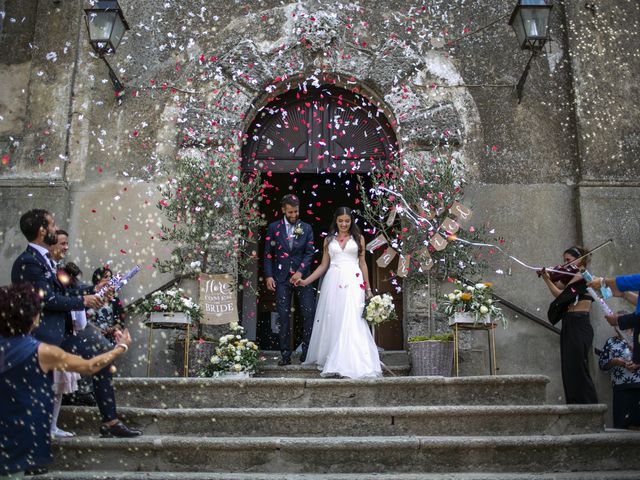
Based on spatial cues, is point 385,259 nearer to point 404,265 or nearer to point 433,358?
point 404,265

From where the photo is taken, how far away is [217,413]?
615cm

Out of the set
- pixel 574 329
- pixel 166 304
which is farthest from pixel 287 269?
pixel 574 329

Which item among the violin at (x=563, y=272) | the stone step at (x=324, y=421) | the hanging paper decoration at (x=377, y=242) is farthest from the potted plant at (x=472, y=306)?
the stone step at (x=324, y=421)

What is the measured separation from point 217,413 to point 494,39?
19.9 ft

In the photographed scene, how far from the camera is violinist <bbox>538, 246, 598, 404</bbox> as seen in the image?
722 cm

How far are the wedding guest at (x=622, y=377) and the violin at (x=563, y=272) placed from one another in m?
0.97

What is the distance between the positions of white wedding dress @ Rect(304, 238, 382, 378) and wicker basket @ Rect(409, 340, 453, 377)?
42 centimetres

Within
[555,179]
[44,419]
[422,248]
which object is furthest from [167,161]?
[44,419]

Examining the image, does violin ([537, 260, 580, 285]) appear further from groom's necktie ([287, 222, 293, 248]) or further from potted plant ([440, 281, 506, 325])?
groom's necktie ([287, 222, 293, 248])

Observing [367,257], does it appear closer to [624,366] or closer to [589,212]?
[589,212]

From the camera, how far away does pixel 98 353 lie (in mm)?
6062

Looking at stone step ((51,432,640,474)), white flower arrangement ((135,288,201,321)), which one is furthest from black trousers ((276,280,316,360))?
stone step ((51,432,640,474))

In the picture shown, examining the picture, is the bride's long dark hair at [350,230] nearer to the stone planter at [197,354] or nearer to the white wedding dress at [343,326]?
the white wedding dress at [343,326]

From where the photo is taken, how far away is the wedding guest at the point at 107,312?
8.34 m
